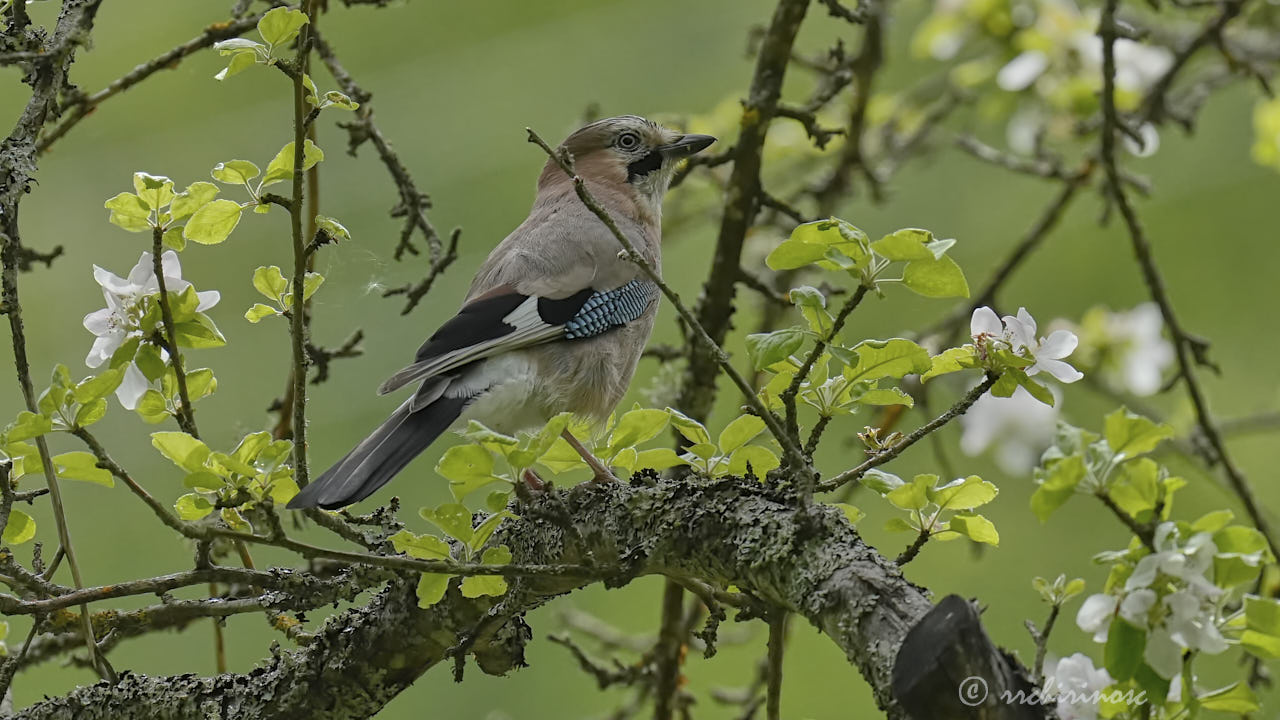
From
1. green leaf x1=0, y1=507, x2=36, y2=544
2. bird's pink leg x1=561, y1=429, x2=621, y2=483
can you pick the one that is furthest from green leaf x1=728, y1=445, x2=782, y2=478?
green leaf x1=0, y1=507, x2=36, y2=544

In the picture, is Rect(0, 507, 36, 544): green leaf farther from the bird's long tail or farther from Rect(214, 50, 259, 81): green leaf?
Rect(214, 50, 259, 81): green leaf

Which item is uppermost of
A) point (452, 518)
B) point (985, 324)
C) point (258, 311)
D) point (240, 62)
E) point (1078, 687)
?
point (240, 62)

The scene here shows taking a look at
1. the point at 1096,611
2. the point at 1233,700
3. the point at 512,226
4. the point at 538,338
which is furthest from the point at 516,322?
the point at 512,226

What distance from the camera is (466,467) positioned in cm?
154

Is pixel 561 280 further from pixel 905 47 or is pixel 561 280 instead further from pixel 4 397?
pixel 4 397

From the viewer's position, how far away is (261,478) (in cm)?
167

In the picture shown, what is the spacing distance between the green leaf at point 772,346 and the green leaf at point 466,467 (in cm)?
35

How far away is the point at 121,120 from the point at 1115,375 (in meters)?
6.56

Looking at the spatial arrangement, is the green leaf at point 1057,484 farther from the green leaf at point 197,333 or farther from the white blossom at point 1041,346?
the green leaf at point 197,333

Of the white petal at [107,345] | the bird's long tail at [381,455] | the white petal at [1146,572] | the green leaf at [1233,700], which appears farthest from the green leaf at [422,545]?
the green leaf at [1233,700]

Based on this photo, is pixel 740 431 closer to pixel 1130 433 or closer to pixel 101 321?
pixel 1130 433

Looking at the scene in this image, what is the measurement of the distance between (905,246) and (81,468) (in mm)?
1122

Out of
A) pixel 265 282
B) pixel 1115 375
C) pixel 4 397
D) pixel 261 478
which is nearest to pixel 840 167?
pixel 1115 375

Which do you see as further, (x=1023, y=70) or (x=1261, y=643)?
(x=1023, y=70)
